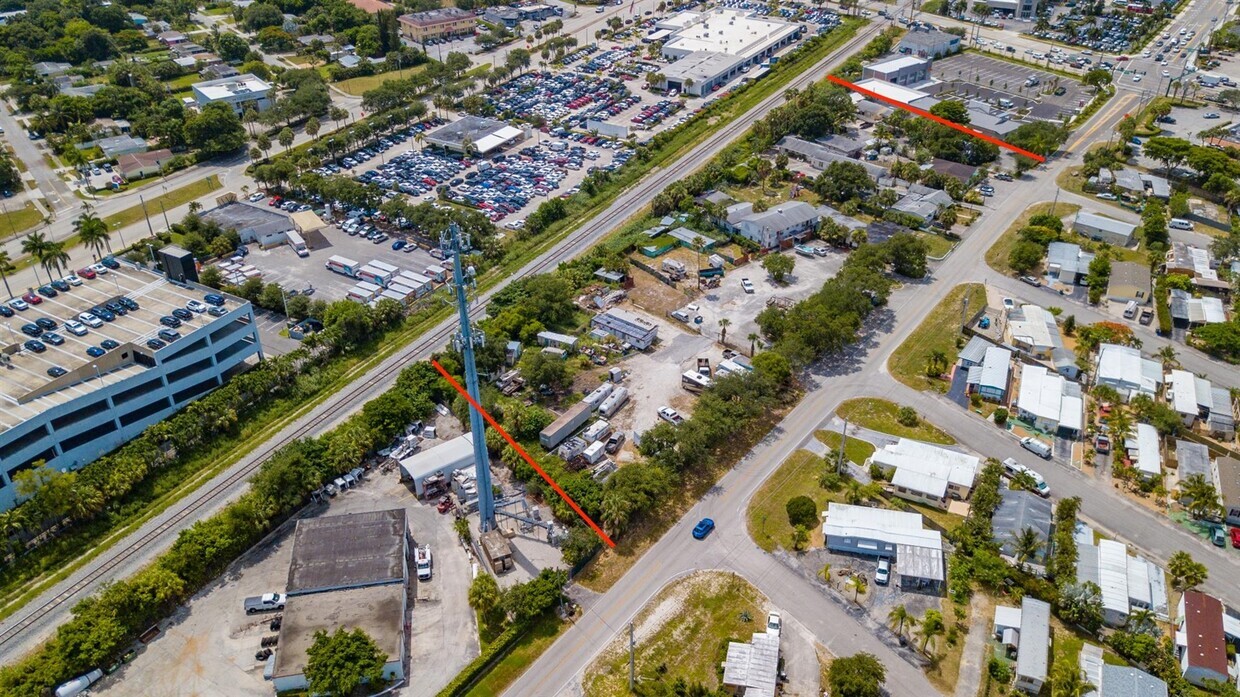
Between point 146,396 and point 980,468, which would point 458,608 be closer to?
point 146,396

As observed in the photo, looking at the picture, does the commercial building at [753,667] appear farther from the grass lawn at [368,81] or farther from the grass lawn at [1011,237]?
the grass lawn at [368,81]

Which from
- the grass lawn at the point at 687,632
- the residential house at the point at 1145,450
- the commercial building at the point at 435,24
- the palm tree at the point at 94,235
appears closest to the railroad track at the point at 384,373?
the grass lawn at the point at 687,632

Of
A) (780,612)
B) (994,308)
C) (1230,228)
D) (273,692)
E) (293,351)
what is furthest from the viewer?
(1230,228)

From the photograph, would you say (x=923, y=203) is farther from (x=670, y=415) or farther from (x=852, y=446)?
(x=670, y=415)

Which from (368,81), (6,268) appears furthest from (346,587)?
(368,81)

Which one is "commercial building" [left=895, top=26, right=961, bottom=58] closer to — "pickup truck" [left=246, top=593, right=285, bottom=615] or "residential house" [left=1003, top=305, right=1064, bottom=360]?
"residential house" [left=1003, top=305, right=1064, bottom=360]

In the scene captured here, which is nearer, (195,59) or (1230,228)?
(1230,228)

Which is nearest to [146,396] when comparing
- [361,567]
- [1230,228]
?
[361,567]

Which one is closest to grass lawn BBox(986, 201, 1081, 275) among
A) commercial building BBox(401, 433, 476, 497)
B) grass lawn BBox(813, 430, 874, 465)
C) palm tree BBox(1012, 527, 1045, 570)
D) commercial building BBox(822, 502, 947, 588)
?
grass lawn BBox(813, 430, 874, 465)
